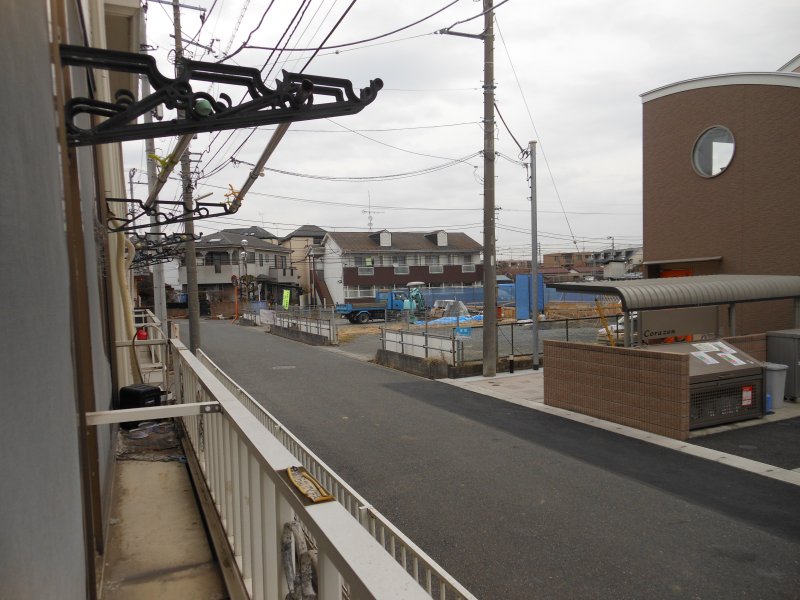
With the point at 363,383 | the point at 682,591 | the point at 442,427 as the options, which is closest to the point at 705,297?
the point at 442,427

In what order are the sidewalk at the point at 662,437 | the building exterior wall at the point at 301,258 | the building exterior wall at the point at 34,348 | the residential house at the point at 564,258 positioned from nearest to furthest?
the building exterior wall at the point at 34,348 → the sidewalk at the point at 662,437 → the building exterior wall at the point at 301,258 → the residential house at the point at 564,258

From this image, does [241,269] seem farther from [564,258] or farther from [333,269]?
[564,258]

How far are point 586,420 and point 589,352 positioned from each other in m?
1.17

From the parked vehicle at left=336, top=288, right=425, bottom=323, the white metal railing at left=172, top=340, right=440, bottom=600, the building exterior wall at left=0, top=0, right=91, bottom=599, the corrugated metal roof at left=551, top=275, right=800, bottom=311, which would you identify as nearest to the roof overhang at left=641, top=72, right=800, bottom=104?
the corrugated metal roof at left=551, top=275, right=800, bottom=311

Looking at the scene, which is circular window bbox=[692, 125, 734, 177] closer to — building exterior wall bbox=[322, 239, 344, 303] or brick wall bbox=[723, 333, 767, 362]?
brick wall bbox=[723, 333, 767, 362]

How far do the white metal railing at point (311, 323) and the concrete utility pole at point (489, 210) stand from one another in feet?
34.2

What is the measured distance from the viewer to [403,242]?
1921 inches

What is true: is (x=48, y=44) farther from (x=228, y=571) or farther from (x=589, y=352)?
(x=589, y=352)

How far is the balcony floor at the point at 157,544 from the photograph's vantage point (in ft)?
8.71

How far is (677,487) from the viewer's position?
5.98 meters

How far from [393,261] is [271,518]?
148 feet

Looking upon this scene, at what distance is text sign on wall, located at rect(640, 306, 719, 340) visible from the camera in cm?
912

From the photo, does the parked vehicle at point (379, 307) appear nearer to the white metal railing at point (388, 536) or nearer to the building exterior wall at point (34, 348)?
the white metal railing at point (388, 536)

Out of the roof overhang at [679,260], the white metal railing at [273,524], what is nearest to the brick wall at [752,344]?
the roof overhang at [679,260]
